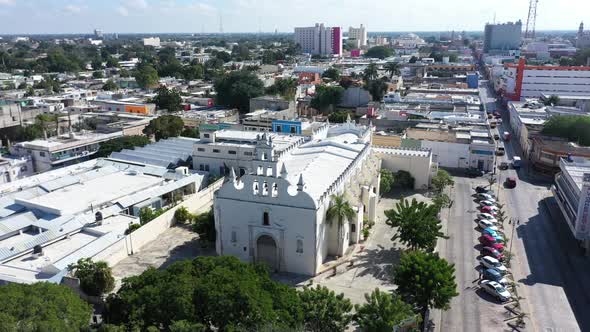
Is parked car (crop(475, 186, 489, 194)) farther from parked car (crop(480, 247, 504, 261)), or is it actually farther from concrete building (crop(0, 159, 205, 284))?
concrete building (crop(0, 159, 205, 284))

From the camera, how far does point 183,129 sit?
215 feet

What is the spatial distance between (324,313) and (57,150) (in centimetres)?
4190

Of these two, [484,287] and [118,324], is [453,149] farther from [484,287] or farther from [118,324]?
[118,324]

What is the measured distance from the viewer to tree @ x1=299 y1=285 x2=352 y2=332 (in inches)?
842

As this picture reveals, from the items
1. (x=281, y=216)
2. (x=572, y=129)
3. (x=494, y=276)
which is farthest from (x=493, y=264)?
(x=572, y=129)

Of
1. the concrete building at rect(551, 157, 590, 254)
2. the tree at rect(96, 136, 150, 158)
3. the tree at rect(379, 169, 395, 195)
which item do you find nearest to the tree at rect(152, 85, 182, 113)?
the tree at rect(96, 136, 150, 158)

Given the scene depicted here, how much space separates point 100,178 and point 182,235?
12.8 meters

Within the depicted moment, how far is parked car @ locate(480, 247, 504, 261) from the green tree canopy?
29.3m

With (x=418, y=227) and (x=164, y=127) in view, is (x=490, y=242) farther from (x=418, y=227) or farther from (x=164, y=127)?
(x=164, y=127)

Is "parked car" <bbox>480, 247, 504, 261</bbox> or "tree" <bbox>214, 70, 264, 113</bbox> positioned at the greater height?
"tree" <bbox>214, 70, 264, 113</bbox>

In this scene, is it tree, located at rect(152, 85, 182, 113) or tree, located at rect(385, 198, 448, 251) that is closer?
tree, located at rect(385, 198, 448, 251)

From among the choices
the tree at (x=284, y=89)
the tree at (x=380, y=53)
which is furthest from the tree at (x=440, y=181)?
the tree at (x=380, y=53)

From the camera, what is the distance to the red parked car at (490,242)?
3290 centimetres

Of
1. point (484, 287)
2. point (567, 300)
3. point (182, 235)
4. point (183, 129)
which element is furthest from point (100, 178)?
point (567, 300)
